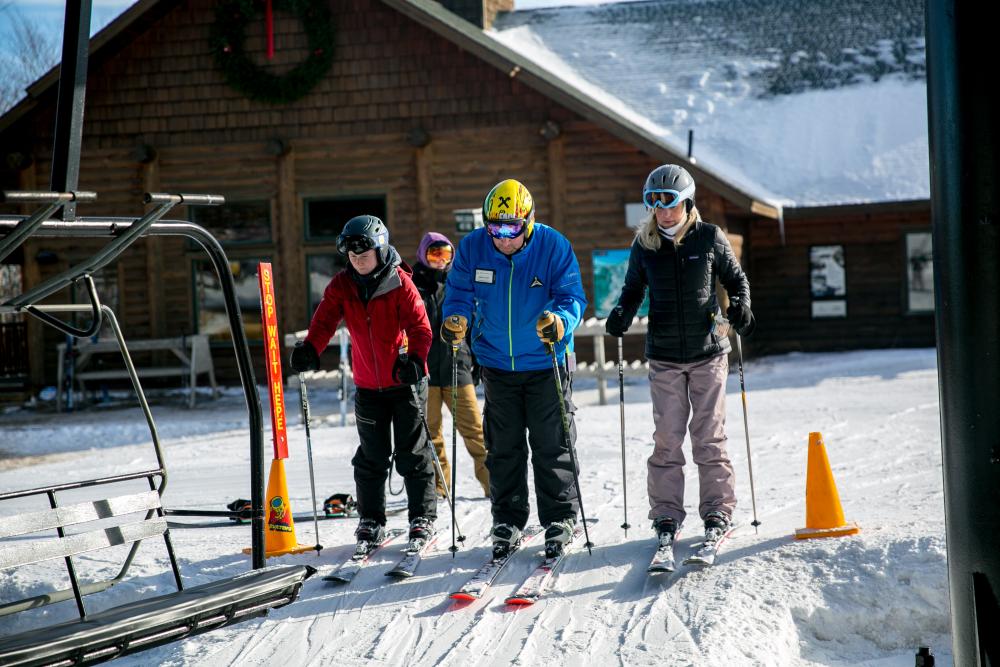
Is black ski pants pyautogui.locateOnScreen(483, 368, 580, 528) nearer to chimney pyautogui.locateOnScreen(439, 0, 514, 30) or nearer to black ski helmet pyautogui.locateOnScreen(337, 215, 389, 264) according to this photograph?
black ski helmet pyautogui.locateOnScreen(337, 215, 389, 264)

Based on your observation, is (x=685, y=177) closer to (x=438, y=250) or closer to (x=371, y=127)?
(x=438, y=250)

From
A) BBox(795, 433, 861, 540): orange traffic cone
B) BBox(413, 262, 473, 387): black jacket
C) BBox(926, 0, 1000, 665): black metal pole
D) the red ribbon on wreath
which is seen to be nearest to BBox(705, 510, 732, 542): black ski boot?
BBox(795, 433, 861, 540): orange traffic cone

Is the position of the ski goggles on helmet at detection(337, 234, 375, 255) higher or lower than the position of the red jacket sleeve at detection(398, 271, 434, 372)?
higher

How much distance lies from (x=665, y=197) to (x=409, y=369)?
157 centimetres

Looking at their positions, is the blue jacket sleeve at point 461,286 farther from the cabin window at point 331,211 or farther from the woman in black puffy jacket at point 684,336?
the cabin window at point 331,211

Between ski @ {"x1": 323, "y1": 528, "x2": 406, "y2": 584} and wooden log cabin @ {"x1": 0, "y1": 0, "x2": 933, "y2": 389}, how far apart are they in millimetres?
10736

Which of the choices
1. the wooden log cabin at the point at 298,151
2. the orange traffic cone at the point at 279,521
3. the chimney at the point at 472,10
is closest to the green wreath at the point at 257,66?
the wooden log cabin at the point at 298,151

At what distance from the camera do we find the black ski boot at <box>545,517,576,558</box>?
17.3 ft

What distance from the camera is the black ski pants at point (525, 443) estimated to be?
5367mm

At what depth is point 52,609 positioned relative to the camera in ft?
16.9

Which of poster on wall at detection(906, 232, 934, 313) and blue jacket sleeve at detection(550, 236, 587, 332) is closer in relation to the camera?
blue jacket sleeve at detection(550, 236, 587, 332)

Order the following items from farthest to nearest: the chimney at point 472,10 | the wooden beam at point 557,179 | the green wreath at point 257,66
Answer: the chimney at point 472,10
the green wreath at point 257,66
the wooden beam at point 557,179

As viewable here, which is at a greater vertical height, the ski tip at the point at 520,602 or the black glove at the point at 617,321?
the black glove at the point at 617,321

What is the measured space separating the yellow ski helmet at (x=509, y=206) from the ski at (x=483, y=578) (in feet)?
5.56
